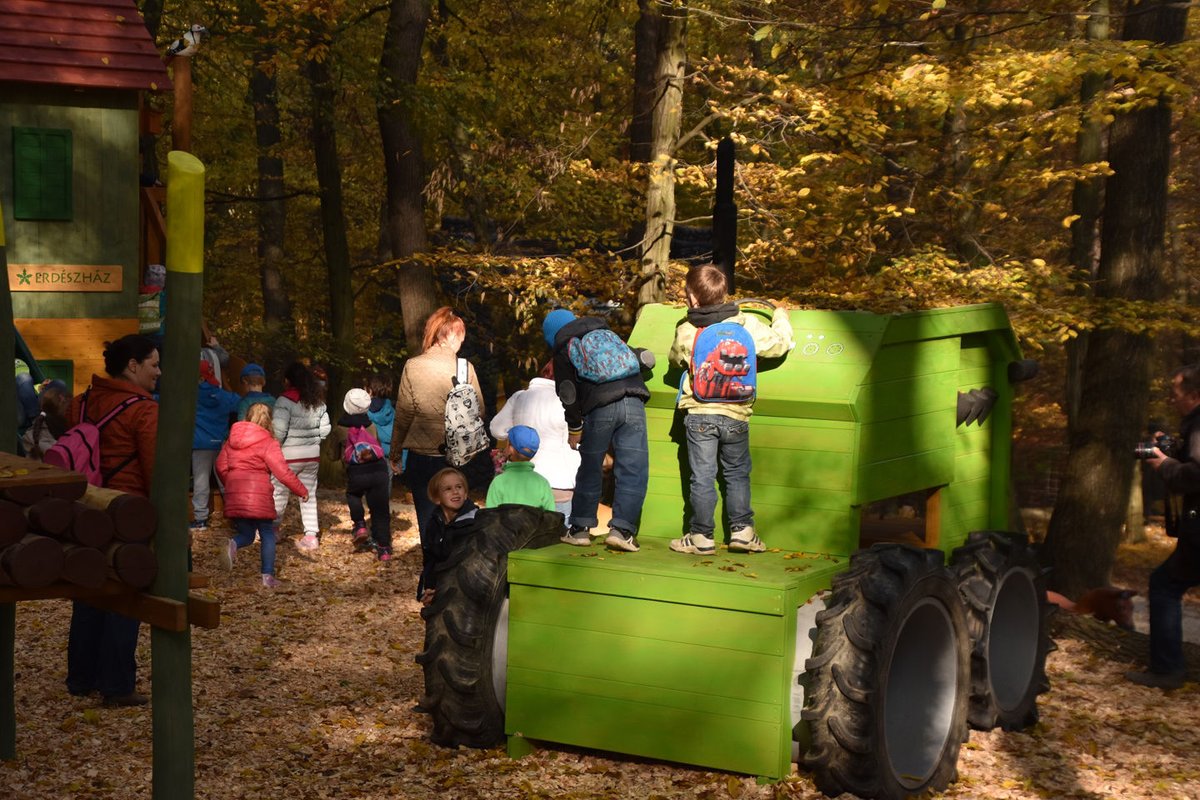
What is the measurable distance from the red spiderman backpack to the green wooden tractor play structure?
0.30 m

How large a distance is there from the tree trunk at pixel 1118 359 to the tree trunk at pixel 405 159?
7921 millimetres

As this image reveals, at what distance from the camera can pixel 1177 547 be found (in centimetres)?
889

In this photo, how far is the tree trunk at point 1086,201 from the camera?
16906mm

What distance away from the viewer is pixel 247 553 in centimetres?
1348

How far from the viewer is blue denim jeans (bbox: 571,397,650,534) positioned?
283 inches

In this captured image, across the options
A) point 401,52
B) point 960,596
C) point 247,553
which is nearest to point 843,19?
point 401,52

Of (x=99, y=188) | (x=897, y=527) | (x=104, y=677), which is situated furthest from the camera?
(x=99, y=188)

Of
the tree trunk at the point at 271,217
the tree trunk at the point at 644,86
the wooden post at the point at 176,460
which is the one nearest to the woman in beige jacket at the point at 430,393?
the wooden post at the point at 176,460

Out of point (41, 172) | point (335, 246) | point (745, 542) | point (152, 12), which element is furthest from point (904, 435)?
point (152, 12)

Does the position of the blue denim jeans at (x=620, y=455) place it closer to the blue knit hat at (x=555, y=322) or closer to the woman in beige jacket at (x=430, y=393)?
the blue knit hat at (x=555, y=322)

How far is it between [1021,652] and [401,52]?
506 inches

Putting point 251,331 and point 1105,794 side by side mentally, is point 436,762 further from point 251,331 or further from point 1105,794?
point 251,331

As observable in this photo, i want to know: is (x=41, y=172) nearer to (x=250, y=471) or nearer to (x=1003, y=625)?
(x=250, y=471)

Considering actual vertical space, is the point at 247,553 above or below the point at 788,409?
below
